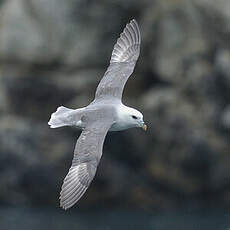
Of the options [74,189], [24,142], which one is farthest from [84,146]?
[24,142]

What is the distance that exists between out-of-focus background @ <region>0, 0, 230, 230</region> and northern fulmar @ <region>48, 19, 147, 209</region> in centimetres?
663

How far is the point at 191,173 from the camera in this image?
19859 millimetres

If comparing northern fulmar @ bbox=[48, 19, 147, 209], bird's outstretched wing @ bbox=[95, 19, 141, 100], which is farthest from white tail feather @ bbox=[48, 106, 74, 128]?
bird's outstretched wing @ bbox=[95, 19, 141, 100]

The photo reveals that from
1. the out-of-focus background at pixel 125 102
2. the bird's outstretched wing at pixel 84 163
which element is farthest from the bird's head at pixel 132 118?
the out-of-focus background at pixel 125 102

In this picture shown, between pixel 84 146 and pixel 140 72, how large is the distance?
9.61 metres

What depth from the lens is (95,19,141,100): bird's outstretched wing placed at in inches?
467

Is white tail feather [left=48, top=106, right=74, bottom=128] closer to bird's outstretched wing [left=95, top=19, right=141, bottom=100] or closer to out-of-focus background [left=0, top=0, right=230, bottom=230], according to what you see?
bird's outstretched wing [left=95, top=19, right=141, bottom=100]

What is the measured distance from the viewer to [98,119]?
1091cm

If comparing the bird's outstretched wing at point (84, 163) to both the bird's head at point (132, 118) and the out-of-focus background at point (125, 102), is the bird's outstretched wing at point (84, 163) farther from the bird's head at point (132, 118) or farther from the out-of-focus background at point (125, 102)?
the out-of-focus background at point (125, 102)

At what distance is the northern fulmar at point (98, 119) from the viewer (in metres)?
10.3

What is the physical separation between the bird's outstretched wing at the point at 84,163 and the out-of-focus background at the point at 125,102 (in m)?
8.65

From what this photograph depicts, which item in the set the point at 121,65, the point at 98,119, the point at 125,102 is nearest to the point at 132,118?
the point at 98,119

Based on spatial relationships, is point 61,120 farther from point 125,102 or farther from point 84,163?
point 125,102

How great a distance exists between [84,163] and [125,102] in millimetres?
9046
